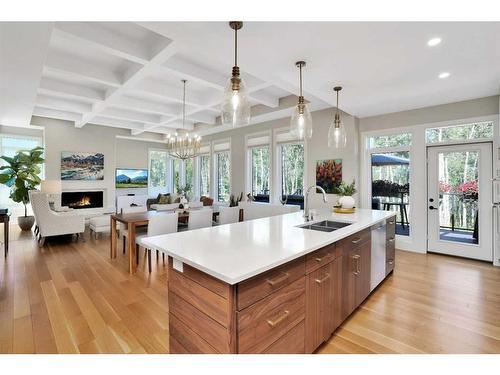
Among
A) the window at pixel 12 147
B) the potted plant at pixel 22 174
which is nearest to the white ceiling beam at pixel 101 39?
the potted plant at pixel 22 174

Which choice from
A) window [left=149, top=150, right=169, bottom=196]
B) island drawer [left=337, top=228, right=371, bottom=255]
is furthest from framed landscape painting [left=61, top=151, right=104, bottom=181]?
island drawer [left=337, top=228, right=371, bottom=255]

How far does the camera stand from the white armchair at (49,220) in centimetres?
449

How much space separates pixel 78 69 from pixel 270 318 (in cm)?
414

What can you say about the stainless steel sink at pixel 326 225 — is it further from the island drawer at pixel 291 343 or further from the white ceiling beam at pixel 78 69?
the white ceiling beam at pixel 78 69

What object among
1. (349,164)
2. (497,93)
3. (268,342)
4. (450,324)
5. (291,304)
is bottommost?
(450,324)

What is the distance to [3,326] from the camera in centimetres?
212

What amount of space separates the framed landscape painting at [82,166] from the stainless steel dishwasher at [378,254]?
7.64 metres

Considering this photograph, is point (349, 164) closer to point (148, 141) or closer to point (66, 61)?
point (66, 61)

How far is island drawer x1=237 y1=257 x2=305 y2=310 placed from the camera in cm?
127

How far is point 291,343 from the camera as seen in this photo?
1522mm

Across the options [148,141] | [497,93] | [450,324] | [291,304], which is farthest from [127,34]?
[148,141]

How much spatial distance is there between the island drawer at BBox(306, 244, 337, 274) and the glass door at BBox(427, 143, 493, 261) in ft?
11.4

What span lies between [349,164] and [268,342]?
4.18 m
